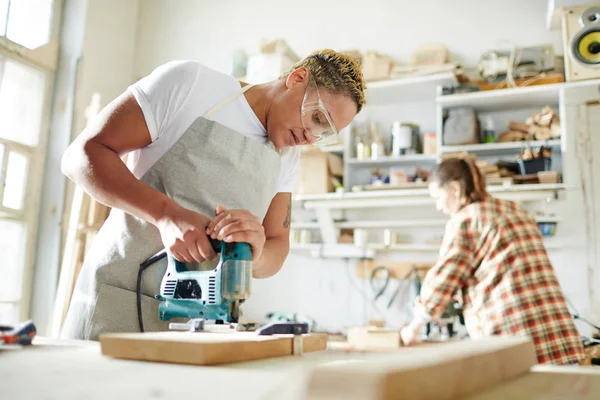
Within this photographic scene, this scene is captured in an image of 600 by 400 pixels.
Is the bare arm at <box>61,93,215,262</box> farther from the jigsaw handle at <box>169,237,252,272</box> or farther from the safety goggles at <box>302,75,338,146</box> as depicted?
the safety goggles at <box>302,75,338,146</box>

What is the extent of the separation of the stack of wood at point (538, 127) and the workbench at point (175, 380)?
3.29 metres

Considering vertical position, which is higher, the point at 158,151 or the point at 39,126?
the point at 39,126

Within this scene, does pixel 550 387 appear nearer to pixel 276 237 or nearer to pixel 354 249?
pixel 276 237

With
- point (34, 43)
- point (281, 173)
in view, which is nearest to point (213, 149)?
point (281, 173)

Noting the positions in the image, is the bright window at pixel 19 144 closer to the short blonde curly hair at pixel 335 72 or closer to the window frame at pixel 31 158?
the window frame at pixel 31 158

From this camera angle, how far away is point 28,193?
4.27 meters

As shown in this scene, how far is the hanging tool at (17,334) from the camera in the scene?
899 mm

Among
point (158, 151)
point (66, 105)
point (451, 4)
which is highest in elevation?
point (451, 4)

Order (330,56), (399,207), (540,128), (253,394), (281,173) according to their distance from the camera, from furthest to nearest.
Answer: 1. (399,207)
2. (540,128)
3. (281,173)
4. (330,56)
5. (253,394)

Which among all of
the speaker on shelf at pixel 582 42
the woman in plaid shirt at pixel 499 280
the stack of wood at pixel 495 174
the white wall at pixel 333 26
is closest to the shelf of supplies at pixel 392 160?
the stack of wood at pixel 495 174

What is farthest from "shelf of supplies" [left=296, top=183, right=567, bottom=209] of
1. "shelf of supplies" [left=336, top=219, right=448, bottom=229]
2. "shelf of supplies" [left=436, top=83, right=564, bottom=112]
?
"shelf of supplies" [left=436, top=83, right=564, bottom=112]

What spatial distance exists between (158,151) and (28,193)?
11.4 feet

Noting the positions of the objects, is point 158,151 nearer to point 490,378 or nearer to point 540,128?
point 490,378

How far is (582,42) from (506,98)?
58 cm
